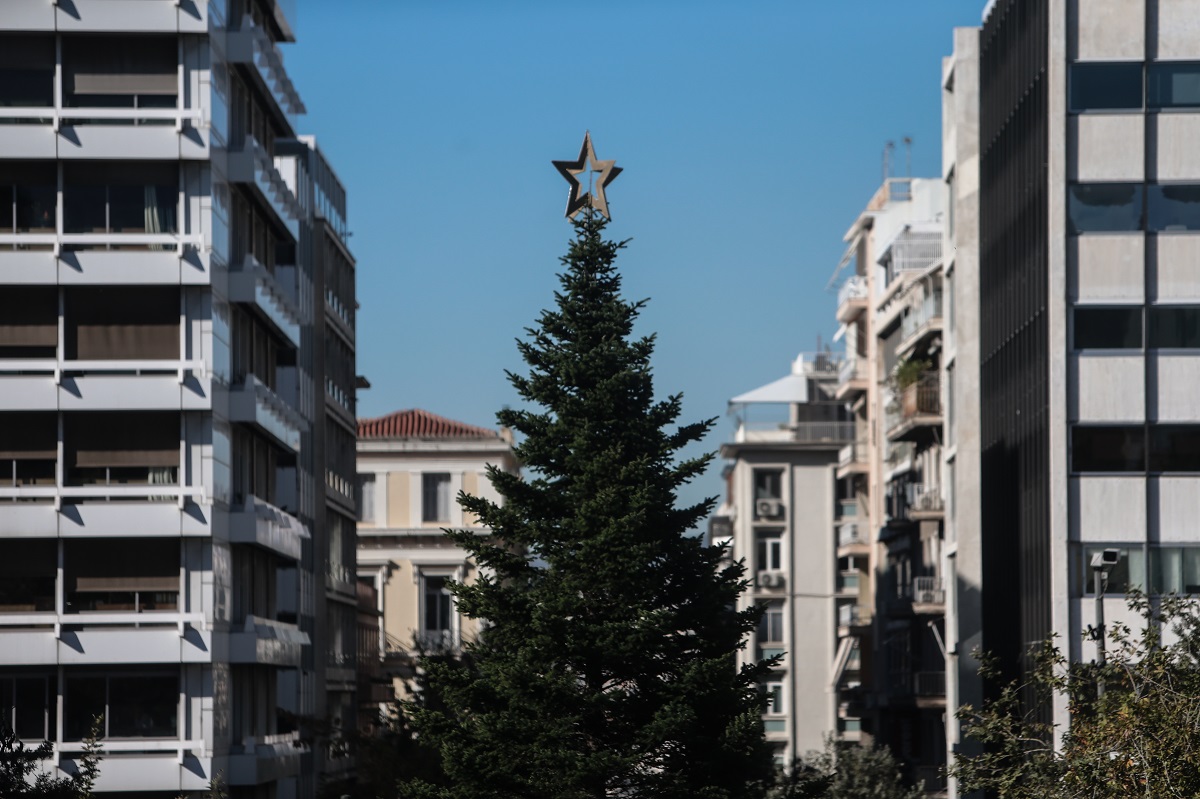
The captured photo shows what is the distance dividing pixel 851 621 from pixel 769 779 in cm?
5303

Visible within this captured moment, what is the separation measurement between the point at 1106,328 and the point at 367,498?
5146 cm

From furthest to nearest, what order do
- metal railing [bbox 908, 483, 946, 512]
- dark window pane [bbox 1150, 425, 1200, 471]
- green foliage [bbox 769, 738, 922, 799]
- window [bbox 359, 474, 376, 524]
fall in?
1. window [bbox 359, 474, 376, 524]
2. metal railing [bbox 908, 483, 946, 512]
3. green foliage [bbox 769, 738, 922, 799]
4. dark window pane [bbox 1150, 425, 1200, 471]

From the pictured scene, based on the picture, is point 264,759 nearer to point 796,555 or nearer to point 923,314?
point 923,314

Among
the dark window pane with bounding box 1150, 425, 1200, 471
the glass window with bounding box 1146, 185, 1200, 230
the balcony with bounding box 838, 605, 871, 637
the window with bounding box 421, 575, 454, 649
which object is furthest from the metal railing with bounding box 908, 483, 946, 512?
the window with bounding box 421, 575, 454, 649

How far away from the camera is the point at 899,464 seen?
8481cm

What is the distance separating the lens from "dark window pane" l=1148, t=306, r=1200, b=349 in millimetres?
54938

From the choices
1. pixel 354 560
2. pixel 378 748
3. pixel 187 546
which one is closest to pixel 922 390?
pixel 354 560

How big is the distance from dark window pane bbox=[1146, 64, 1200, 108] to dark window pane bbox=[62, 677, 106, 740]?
2756 cm

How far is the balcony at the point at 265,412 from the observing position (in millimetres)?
50250

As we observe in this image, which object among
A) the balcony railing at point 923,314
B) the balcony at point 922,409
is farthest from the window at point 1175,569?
the balcony railing at point 923,314

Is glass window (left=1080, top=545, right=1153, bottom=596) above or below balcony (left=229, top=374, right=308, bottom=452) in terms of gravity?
below

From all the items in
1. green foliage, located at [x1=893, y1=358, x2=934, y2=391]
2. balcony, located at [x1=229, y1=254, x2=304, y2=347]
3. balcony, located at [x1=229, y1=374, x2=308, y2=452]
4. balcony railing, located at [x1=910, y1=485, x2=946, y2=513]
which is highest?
green foliage, located at [x1=893, y1=358, x2=934, y2=391]

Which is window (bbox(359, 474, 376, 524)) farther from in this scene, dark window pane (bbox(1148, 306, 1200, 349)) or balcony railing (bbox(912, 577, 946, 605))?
dark window pane (bbox(1148, 306, 1200, 349))

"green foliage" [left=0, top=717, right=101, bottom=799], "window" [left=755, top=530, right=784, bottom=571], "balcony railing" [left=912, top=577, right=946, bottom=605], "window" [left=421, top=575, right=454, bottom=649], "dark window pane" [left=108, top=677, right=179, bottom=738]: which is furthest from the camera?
"window" [left=755, top=530, right=784, bottom=571]
